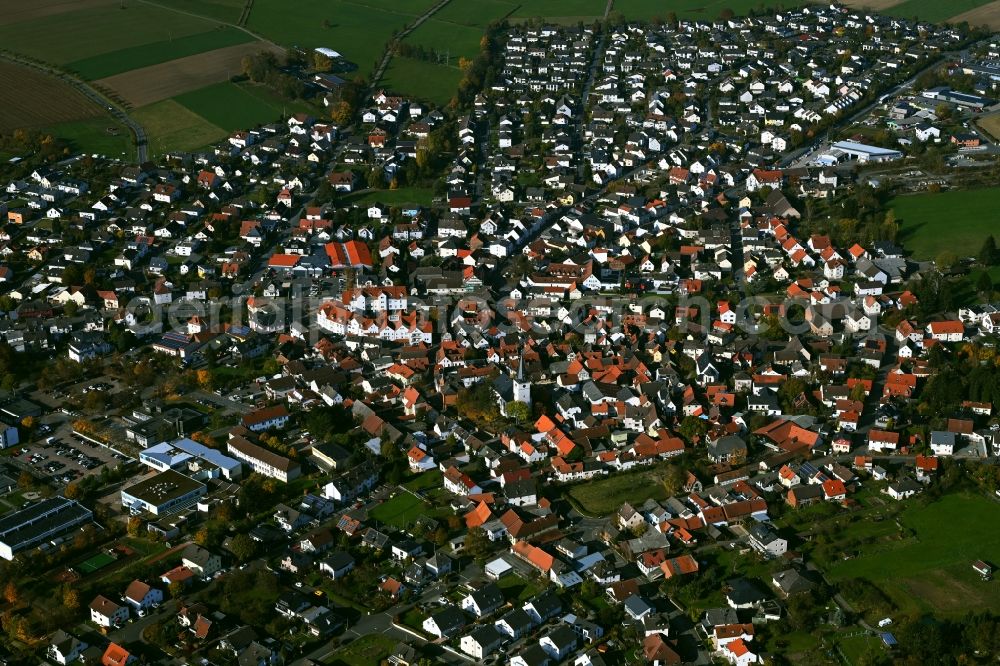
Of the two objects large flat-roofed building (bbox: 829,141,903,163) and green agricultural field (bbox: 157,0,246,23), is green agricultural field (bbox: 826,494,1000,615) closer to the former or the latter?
large flat-roofed building (bbox: 829,141,903,163)

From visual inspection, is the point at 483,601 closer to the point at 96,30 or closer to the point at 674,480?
the point at 674,480

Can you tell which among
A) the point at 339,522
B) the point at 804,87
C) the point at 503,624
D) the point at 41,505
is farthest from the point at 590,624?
the point at 804,87

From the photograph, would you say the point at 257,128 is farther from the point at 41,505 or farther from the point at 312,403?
the point at 41,505

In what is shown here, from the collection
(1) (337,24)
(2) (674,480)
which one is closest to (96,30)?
(1) (337,24)

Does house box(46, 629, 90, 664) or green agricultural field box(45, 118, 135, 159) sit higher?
house box(46, 629, 90, 664)

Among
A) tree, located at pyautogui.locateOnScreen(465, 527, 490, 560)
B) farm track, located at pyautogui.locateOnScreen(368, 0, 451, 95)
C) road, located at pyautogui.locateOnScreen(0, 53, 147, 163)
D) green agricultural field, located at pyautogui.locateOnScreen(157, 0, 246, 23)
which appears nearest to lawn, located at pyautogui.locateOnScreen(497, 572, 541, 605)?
tree, located at pyautogui.locateOnScreen(465, 527, 490, 560)
